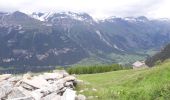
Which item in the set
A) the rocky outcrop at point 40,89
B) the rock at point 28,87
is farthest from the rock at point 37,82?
the rock at point 28,87

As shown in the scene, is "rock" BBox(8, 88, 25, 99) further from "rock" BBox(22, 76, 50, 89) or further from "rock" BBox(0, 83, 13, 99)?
"rock" BBox(22, 76, 50, 89)

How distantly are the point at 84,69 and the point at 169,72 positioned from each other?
336 ft

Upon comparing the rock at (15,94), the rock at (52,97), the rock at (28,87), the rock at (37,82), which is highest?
the rock at (52,97)

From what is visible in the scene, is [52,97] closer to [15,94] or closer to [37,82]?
[15,94]

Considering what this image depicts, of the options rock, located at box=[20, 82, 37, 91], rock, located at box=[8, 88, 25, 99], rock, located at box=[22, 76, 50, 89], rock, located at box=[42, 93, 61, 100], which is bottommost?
rock, located at box=[20, 82, 37, 91]

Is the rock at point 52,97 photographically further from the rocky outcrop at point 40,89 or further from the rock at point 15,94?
the rock at point 15,94

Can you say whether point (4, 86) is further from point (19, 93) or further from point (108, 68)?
point (108, 68)

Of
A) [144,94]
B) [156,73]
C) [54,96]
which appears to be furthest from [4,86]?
[156,73]

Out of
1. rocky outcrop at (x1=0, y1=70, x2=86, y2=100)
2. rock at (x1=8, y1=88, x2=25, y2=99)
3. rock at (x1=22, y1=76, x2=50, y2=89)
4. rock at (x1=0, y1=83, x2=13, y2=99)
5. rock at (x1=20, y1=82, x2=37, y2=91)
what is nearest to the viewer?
rocky outcrop at (x1=0, y1=70, x2=86, y2=100)

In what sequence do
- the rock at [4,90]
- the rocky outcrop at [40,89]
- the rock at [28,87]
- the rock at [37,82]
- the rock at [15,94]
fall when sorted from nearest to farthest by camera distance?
the rocky outcrop at [40,89], the rock at [15,94], the rock at [4,90], the rock at [28,87], the rock at [37,82]

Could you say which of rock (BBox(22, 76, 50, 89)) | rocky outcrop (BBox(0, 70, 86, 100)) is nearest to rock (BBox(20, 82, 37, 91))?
rocky outcrop (BBox(0, 70, 86, 100))

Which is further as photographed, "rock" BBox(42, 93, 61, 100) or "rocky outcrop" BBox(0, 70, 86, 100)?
"rocky outcrop" BBox(0, 70, 86, 100)

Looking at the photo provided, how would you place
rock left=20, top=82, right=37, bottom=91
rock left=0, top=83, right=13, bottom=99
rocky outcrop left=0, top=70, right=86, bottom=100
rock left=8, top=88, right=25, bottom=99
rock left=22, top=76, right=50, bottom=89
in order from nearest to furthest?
rocky outcrop left=0, top=70, right=86, bottom=100 → rock left=8, top=88, right=25, bottom=99 → rock left=0, top=83, right=13, bottom=99 → rock left=20, top=82, right=37, bottom=91 → rock left=22, top=76, right=50, bottom=89

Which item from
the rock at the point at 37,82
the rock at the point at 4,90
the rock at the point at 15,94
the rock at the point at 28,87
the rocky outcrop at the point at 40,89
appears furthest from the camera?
the rock at the point at 37,82
